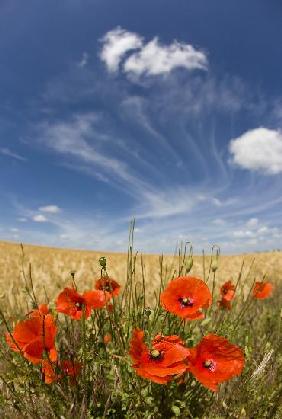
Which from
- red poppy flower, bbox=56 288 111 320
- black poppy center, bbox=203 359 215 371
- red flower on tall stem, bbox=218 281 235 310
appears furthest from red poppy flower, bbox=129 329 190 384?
red flower on tall stem, bbox=218 281 235 310

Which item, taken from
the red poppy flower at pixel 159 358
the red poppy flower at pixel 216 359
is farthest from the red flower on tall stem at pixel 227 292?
the red poppy flower at pixel 159 358

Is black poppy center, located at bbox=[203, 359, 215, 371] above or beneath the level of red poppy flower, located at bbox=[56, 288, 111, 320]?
beneath

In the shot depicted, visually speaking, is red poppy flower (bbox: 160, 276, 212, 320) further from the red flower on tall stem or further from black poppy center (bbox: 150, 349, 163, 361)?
the red flower on tall stem

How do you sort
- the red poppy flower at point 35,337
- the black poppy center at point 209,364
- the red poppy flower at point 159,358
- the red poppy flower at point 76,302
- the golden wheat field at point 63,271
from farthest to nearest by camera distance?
1. the golden wheat field at point 63,271
2. the red poppy flower at point 76,302
3. the red poppy flower at point 35,337
4. the black poppy center at point 209,364
5. the red poppy flower at point 159,358

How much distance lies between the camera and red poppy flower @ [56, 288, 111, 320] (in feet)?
11.6

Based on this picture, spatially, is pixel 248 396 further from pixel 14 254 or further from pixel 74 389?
pixel 14 254

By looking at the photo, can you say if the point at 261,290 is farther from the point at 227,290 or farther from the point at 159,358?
the point at 159,358

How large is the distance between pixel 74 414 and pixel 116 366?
39 centimetres

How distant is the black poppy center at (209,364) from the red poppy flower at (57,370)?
887 mm

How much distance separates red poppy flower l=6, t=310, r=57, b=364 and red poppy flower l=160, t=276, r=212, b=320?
0.71 m

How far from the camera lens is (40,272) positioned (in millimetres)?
9570

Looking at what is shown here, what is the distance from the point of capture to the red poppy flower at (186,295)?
317 centimetres

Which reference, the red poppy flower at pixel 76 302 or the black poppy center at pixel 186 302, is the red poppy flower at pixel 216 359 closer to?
the black poppy center at pixel 186 302

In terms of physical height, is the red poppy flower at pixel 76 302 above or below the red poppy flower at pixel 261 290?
below
